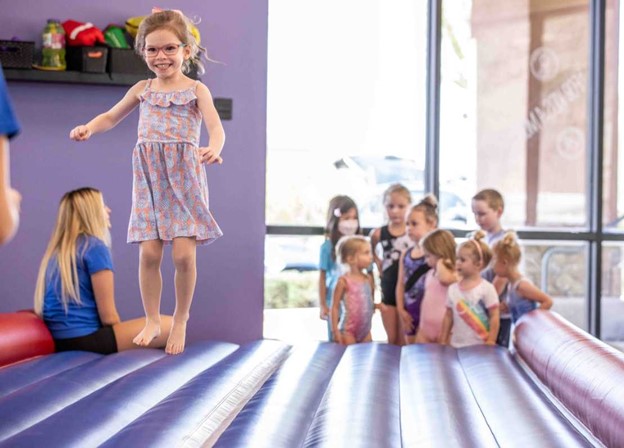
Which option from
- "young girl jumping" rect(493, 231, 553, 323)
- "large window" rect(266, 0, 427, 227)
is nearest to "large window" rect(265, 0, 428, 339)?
"large window" rect(266, 0, 427, 227)

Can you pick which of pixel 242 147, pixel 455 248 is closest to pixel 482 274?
pixel 455 248

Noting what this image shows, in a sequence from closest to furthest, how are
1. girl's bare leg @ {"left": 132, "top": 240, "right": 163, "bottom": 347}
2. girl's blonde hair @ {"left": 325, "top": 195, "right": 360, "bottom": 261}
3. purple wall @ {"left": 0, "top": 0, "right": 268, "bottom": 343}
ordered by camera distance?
girl's bare leg @ {"left": 132, "top": 240, "right": 163, "bottom": 347}
purple wall @ {"left": 0, "top": 0, "right": 268, "bottom": 343}
girl's blonde hair @ {"left": 325, "top": 195, "right": 360, "bottom": 261}

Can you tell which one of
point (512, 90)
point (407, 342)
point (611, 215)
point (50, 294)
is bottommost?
point (407, 342)

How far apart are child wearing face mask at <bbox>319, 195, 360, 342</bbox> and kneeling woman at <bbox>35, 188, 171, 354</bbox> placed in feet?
4.39

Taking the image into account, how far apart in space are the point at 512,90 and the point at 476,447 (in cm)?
418

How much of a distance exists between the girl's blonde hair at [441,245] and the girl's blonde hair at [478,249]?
13 centimetres

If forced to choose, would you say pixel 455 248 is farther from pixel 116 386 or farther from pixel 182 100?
pixel 182 100

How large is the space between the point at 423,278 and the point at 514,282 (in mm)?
478

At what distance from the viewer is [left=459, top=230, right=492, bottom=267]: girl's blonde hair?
422 centimetres

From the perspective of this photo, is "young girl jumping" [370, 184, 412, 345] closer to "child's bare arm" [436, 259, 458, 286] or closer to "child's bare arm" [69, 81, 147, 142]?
"child's bare arm" [436, 259, 458, 286]

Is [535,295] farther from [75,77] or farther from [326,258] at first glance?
[75,77]

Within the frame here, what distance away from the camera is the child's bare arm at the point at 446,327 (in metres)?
4.40

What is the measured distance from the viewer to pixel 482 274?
4.80 m

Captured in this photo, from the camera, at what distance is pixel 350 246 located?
468 centimetres
